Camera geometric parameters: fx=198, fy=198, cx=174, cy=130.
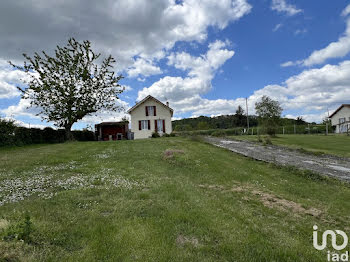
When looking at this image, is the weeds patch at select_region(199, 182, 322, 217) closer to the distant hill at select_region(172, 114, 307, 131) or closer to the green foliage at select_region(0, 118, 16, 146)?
the green foliage at select_region(0, 118, 16, 146)

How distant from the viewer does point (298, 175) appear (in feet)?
33.1

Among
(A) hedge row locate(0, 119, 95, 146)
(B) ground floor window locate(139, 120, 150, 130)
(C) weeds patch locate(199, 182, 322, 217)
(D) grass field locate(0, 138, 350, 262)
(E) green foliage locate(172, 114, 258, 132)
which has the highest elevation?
(E) green foliage locate(172, 114, 258, 132)

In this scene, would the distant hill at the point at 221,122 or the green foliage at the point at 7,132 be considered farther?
the distant hill at the point at 221,122

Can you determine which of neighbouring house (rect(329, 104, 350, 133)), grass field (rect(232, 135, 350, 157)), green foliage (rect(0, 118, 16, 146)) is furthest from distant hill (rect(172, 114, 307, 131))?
green foliage (rect(0, 118, 16, 146))

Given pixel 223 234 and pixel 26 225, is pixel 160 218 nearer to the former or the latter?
pixel 223 234

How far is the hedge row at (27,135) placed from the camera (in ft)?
66.3

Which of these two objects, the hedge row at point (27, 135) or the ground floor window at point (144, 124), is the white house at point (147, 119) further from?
the hedge row at point (27, 135)

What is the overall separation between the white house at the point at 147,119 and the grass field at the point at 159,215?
25.1m

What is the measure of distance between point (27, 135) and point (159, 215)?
25830mm

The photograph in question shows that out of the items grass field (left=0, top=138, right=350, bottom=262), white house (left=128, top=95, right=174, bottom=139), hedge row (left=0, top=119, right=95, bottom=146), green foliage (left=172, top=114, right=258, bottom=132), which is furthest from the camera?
green foliage (left=172, top=114, right=258, bottom=132)

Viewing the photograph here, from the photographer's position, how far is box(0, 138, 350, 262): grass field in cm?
330

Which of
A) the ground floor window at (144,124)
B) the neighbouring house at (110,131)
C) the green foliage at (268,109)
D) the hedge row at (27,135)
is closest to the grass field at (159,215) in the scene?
the hedge row at (27,135)

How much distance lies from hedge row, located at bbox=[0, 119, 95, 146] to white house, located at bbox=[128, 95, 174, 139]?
9.57 metres

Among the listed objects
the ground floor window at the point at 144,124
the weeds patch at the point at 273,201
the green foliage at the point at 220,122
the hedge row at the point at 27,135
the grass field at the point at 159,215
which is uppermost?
the green foliage at the point at 220,122
